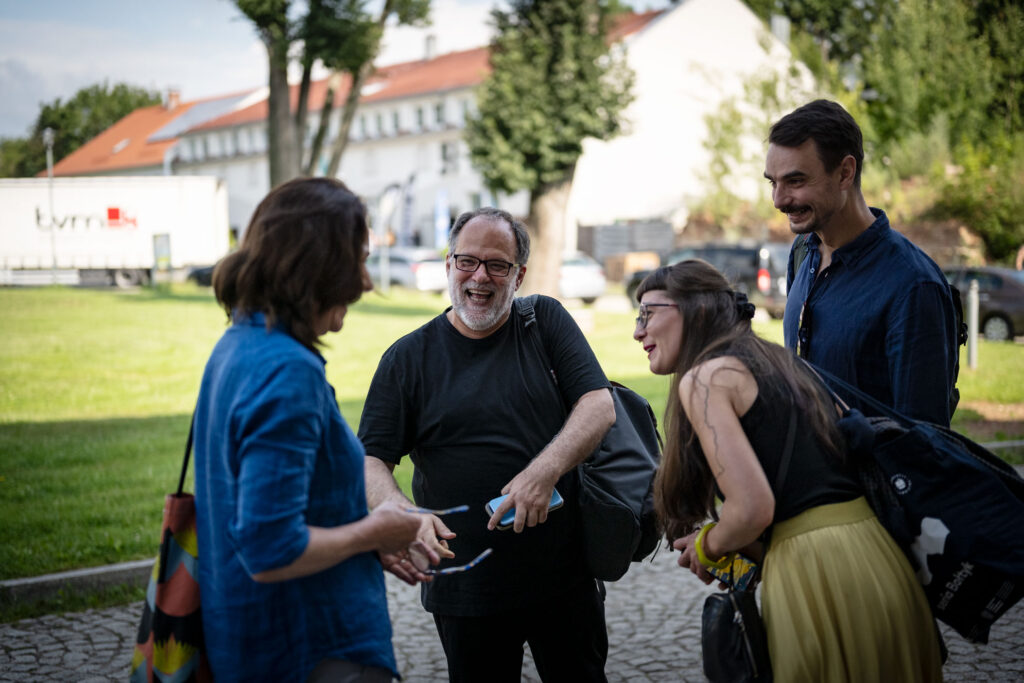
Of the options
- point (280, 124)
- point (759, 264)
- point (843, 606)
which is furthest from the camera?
point (280, 124)

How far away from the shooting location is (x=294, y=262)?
227 centimetres

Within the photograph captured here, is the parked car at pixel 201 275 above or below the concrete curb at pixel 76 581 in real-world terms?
above

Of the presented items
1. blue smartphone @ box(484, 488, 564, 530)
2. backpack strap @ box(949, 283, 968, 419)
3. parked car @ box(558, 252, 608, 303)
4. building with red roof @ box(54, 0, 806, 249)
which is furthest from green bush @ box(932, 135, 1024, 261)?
blue smartphone @ box(484, 488, 564, 530)

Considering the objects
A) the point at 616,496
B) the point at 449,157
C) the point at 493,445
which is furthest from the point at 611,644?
the point at 449,157

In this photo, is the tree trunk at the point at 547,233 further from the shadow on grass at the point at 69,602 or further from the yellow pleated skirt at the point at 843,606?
the yellow pleated skirt at the point at 843,606

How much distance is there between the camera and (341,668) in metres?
2.34

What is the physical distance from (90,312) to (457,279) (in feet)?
84.1

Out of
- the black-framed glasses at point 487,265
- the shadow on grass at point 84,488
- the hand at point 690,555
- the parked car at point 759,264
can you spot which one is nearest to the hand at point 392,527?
the hand at point 690,555

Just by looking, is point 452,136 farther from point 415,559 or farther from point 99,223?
point 415,559

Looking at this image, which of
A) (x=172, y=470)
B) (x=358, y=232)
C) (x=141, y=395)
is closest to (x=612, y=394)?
(x=358, y=232)

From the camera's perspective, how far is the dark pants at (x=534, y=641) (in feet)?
10.9

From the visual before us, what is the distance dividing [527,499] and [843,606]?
38.8 inches

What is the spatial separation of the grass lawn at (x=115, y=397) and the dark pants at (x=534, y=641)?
4.33ft

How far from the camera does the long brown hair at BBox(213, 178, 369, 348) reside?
2.26m
